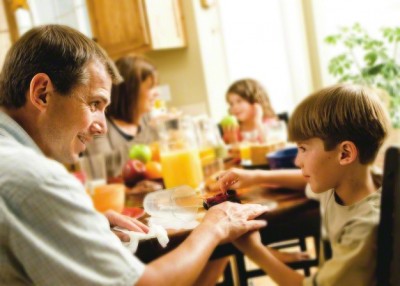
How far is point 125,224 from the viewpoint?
59 cm

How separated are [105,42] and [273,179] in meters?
2.23

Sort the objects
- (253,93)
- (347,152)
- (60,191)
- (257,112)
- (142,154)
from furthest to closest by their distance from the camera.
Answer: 1. (253,93)
2. (257,112)
3. (142,154)
4. (347,152)
5. (60,191)

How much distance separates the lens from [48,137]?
56 cm

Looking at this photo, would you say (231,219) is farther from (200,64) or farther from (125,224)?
(200,64)

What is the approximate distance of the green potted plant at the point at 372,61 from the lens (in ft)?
6.22

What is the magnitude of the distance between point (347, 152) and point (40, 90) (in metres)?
0.46

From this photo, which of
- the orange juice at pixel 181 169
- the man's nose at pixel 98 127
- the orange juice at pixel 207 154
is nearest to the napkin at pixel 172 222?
the man's nose at pixel 98 127

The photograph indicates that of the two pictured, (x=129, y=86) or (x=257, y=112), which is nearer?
(x=129, y=86)

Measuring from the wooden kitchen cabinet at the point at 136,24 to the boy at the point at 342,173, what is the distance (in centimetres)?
205

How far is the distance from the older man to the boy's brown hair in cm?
18

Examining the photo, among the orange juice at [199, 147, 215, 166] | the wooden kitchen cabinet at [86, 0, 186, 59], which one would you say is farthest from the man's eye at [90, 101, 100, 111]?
the wooden kitchen cabinet at [86, 0, 186, 59]

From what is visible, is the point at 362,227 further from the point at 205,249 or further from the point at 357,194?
the point at 205,249

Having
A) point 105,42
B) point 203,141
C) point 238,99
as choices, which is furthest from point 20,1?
point 203,141

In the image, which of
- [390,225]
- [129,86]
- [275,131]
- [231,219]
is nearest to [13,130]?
[231,219]
